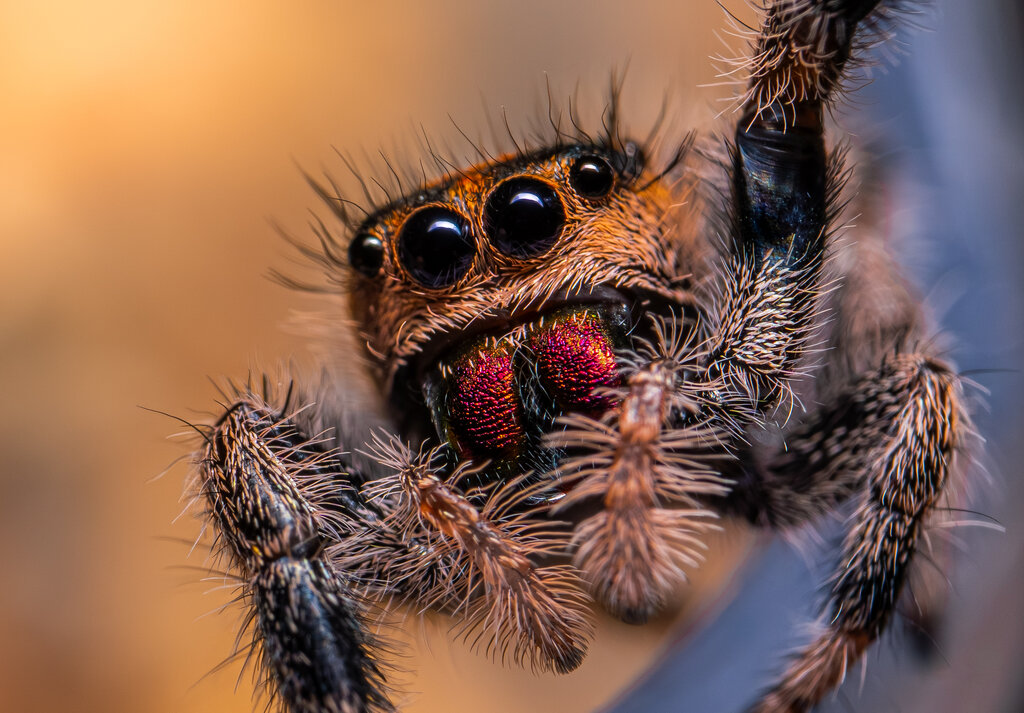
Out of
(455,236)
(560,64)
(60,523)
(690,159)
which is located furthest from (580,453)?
(60,523)

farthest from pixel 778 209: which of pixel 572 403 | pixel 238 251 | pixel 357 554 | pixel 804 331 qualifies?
pixel 238 251

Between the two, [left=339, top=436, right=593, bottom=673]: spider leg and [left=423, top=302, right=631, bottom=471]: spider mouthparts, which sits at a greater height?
[left=423, top=302, right=631, bottom=471]: spider mouthparts

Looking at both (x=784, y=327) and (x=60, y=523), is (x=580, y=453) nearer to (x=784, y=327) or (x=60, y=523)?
(x=784, y=327)

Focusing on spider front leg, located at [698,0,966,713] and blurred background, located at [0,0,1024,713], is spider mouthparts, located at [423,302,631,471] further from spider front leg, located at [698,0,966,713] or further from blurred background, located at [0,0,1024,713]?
blurred background, located at [0,0,1024,713]

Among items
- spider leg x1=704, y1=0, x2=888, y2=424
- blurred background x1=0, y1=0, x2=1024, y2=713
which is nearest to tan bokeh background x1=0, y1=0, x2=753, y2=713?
blurred background x1=0, y1=0, x2=1024, y2=713

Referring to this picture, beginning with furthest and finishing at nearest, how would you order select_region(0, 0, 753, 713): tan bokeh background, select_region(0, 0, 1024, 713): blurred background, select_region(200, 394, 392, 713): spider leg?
select_region(0, 0, 753, 713): tan bokeh background, select_region(0, 0, 1024, 713): blurred background, select_region(200, 394, 392, 713): spider leg

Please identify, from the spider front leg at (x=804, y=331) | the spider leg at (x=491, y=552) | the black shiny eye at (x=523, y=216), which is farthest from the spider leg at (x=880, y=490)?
the black shiny eye at (x=523, y=216)

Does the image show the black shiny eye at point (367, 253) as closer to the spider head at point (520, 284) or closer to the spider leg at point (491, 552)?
the spider head at point (520, 284)
